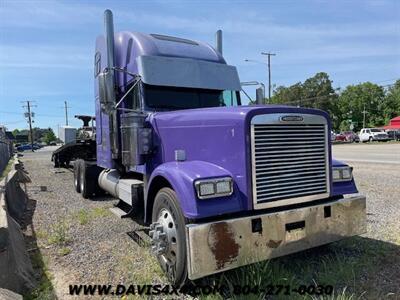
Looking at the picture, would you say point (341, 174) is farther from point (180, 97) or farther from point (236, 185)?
point (180, 97)

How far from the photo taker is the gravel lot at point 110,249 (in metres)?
4.47

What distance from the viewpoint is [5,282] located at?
409 centimetres

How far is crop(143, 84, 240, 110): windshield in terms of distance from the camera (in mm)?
6020

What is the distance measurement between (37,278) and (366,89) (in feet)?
314

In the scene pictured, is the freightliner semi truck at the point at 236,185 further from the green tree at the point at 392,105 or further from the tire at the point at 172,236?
the green tree at the point at 392,105

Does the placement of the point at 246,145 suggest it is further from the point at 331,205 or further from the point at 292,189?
the point at 331,205

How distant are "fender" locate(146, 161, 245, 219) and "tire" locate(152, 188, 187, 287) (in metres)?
0.17

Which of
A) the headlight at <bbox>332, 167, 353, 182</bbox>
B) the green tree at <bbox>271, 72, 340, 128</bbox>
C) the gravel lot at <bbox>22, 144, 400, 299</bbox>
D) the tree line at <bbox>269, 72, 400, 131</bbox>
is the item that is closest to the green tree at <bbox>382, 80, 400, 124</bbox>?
the tree line at <bbox>269, 72, 400, 131</bbox>

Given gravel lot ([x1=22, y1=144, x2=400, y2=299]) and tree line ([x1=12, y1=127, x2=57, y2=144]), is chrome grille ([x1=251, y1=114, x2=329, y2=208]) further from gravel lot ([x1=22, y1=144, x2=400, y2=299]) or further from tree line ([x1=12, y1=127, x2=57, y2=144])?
tree line ([x1=12, y1=127, x2=57, y2=144])

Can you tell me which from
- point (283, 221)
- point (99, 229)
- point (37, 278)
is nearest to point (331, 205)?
point (283, 221)

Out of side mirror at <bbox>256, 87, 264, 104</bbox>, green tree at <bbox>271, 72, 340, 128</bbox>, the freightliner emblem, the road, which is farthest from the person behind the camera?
green tree at <bbox>271, 72, 340, 128</bbox>

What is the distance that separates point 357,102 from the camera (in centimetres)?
8969

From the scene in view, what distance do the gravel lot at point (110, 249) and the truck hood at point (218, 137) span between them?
1421 millimetres

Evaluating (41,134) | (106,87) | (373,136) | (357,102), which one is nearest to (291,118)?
(106,87)
